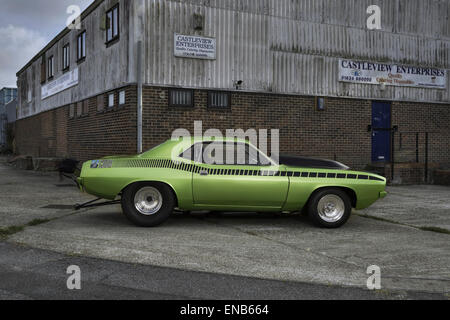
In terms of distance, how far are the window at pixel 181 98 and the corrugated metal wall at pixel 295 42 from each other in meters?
0.24

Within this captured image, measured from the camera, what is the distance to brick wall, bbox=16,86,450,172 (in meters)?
13.3

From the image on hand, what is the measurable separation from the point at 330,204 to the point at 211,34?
8.24 m

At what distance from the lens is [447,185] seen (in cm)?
1536

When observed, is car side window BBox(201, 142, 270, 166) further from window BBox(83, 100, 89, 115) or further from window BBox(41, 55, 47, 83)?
window BBox(41, 55, 47, 83)

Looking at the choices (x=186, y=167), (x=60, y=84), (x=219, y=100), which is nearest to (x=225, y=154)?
(x=186, y=167)

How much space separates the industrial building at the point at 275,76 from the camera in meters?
13.4

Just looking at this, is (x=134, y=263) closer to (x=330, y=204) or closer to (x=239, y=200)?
(x=239, y=200)

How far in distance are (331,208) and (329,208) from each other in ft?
0.12

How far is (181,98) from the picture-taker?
1361cm

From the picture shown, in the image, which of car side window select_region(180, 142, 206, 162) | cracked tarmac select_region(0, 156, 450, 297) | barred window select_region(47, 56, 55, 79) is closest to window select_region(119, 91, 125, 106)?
cracked tarmac select_region(0, 156, 450, 297)

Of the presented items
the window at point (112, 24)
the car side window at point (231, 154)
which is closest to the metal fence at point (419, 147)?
the window at point (112, 24)

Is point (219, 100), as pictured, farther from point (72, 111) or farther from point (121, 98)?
point (72, 111)

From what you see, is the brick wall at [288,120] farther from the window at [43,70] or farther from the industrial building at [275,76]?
the window at [43,70]

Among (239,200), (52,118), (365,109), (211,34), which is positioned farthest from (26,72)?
(239,200)
